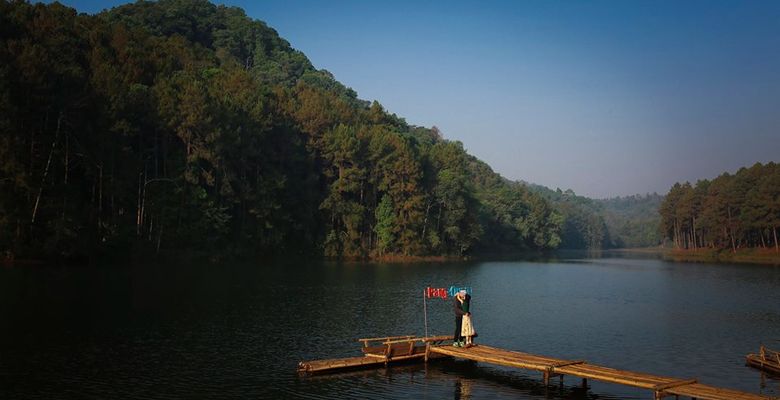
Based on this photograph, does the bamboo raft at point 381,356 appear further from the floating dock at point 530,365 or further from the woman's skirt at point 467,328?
the woman's skirt at point 467,328

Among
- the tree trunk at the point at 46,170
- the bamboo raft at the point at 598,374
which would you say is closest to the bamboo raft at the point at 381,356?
the bamboo raft at the point at 598,374

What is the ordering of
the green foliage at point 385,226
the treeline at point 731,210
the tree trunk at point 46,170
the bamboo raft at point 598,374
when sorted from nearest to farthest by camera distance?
the bamboo raft at point 598,374, the tree trunk at point 46,170, the green foliage at point 385,226, the treeline at point 731,210

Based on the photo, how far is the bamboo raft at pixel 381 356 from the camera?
26203 millimetres

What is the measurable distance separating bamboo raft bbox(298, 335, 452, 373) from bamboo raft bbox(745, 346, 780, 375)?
1392cm

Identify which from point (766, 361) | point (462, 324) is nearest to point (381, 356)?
point (462, 324)

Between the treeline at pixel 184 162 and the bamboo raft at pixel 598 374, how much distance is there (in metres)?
54.8

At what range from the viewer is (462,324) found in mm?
30234

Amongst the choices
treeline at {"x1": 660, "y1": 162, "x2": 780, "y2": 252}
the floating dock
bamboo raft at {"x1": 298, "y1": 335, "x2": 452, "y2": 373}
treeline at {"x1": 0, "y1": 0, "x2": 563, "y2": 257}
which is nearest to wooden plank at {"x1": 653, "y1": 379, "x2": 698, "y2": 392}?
the floating dock

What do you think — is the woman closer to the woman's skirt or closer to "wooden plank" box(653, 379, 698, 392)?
the woman's skirt

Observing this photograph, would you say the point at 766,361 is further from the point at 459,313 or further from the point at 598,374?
the point at 459,313

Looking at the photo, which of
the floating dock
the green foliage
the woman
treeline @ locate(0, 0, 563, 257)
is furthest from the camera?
the green foliage

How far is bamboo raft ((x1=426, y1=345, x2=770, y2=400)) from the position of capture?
69.5 feet

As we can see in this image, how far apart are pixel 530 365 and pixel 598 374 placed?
2.62 meters

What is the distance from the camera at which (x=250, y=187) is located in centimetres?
9881
